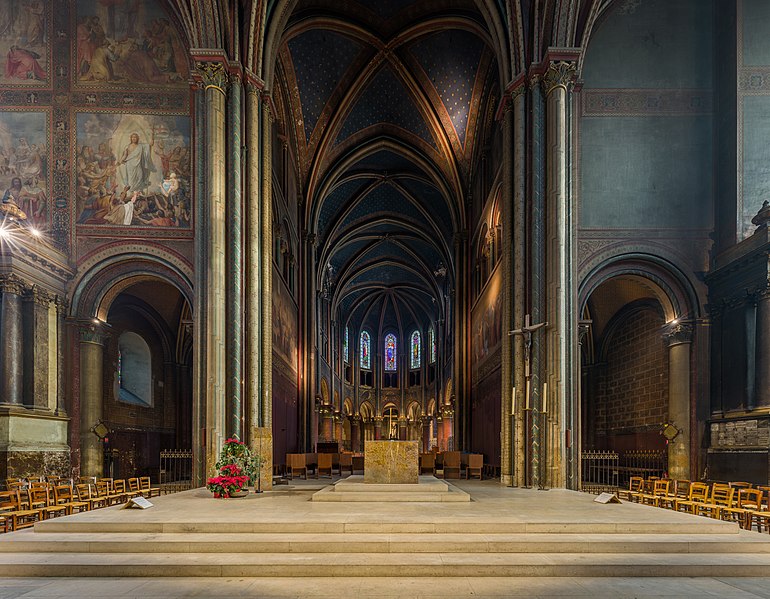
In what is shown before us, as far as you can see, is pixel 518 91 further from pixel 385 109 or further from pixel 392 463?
pixel 385 109

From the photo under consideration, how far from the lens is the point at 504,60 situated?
64.5ft

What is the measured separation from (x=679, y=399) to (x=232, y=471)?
1250cm

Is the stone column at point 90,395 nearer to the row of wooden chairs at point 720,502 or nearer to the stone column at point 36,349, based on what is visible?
the stone column at point 36,349

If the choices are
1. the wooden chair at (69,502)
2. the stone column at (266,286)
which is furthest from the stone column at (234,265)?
the wooden chair at (69,502)

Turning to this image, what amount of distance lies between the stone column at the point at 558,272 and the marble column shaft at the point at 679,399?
12.0 ft

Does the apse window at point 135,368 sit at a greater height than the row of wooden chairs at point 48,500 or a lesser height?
greater

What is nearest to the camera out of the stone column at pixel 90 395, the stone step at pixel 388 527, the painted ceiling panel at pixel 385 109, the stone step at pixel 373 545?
the stone step at pixel 373 545

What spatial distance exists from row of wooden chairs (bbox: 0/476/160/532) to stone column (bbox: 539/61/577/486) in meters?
10.0

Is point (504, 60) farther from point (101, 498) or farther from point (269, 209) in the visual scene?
point (101, 498)

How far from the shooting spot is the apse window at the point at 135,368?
78.3 feet

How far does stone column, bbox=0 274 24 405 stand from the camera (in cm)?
1531

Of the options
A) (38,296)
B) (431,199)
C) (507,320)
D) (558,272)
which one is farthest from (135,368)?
(431,199)

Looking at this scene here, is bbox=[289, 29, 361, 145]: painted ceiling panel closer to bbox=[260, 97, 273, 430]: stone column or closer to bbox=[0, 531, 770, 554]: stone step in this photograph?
bbox=[260, 97, 273, 430]: stone column

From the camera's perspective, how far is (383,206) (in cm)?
4081
